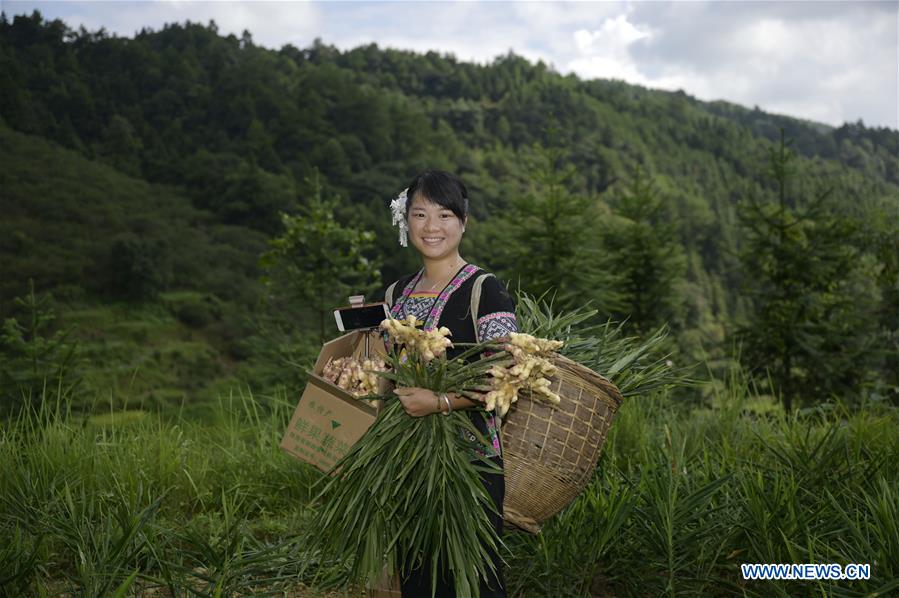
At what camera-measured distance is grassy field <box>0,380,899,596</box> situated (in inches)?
115

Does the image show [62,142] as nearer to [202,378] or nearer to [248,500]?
[202,378]

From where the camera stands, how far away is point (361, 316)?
2.45 m

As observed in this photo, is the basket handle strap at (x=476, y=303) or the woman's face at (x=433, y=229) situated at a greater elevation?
the woman's face at (x=433, y=229)

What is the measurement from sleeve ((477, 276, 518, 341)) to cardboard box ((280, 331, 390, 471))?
0.34 metres

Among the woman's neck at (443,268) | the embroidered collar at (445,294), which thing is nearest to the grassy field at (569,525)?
the embroidered collar at (445,294)

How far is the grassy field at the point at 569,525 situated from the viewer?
9.60 ft

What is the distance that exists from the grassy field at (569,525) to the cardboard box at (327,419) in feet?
0.98

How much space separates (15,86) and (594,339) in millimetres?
64193

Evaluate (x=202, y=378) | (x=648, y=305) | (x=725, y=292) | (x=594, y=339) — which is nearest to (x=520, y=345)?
(x=594, y=339)

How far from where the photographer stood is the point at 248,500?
4168 mm

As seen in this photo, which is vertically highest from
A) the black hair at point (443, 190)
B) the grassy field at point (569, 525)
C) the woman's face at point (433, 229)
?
the black hair at point (443, 190)

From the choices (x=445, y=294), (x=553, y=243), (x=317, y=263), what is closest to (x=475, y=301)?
(x=445, y=294)

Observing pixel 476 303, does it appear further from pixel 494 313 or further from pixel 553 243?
pixel 553 243

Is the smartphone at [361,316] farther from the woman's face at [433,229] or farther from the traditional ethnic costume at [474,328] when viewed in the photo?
the woman's face at [433,229]
